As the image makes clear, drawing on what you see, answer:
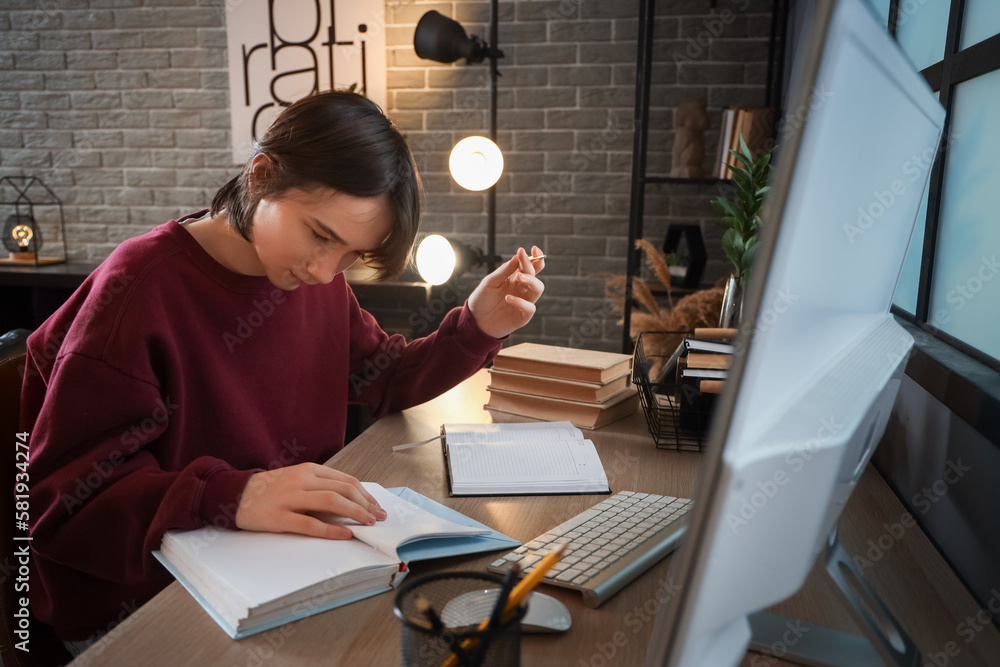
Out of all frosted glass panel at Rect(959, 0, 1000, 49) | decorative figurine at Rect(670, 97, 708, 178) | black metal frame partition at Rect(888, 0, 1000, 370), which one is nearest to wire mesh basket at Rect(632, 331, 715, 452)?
black metal frame partition at Rect(888, 0, 1000, 370)

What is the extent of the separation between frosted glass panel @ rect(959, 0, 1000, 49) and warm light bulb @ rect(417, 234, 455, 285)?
998 mm

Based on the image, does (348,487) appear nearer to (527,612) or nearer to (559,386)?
(527,612)

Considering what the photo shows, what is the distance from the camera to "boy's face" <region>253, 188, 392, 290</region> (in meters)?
0.96

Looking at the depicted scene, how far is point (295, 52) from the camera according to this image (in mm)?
2885

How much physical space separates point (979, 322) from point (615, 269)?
1921 mm

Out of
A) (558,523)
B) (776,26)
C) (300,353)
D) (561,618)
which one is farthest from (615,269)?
(561,618)

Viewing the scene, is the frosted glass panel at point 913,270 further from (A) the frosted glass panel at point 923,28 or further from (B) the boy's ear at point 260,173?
(B) the boy's ear at point 260,173

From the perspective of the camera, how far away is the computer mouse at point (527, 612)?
0.55 metres

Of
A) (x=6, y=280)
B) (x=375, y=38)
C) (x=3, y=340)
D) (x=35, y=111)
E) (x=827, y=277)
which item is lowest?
(x=6, y=280)

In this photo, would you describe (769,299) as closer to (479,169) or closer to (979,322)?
(979,322)

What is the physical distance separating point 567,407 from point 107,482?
70 cm

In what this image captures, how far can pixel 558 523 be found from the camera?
33.8 inches

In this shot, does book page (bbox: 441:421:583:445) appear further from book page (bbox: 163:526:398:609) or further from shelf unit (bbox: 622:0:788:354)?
shelf unit (bbox: 622:0:788:354)

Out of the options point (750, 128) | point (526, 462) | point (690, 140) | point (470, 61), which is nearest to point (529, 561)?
point (526, 462)
